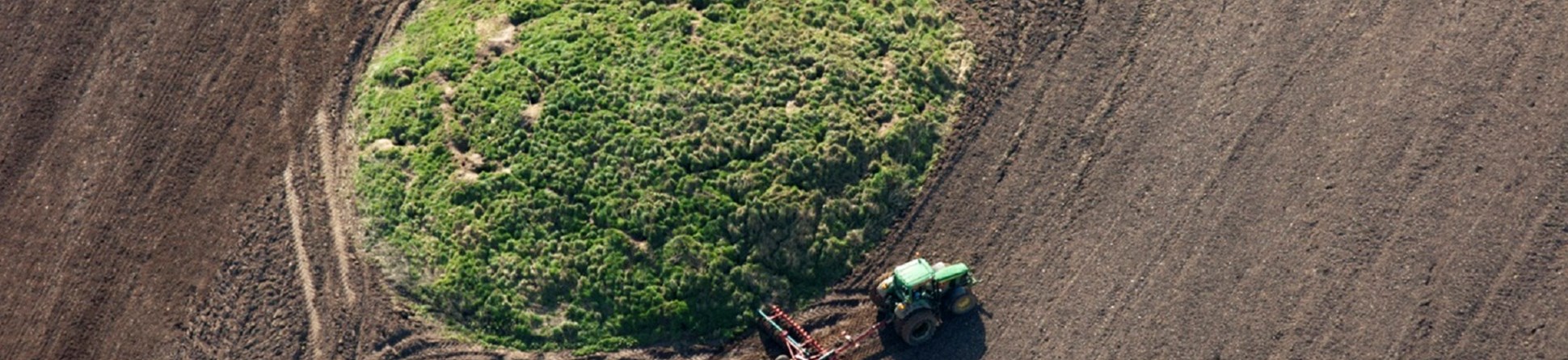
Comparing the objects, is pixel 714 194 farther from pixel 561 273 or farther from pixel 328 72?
pixel 328 72

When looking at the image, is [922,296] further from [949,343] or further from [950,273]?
[949,343]

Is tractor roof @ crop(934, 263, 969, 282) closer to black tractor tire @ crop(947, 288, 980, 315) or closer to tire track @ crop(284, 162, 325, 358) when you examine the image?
black tractor tire @ crop(947, 288, 980, 315)

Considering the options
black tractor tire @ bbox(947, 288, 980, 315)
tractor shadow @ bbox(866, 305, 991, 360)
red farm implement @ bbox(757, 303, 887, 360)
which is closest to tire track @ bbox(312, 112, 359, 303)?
red farm implement @ bbox(757, 303, 887, 360)

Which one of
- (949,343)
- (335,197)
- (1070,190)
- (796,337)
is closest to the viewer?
(796,337)

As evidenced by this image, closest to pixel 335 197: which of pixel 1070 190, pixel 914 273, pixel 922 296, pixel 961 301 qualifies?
pixel 914 273

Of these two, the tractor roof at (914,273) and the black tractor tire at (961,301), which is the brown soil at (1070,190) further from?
the tractor roof at (914,273)

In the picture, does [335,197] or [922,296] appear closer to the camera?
[922,296]
